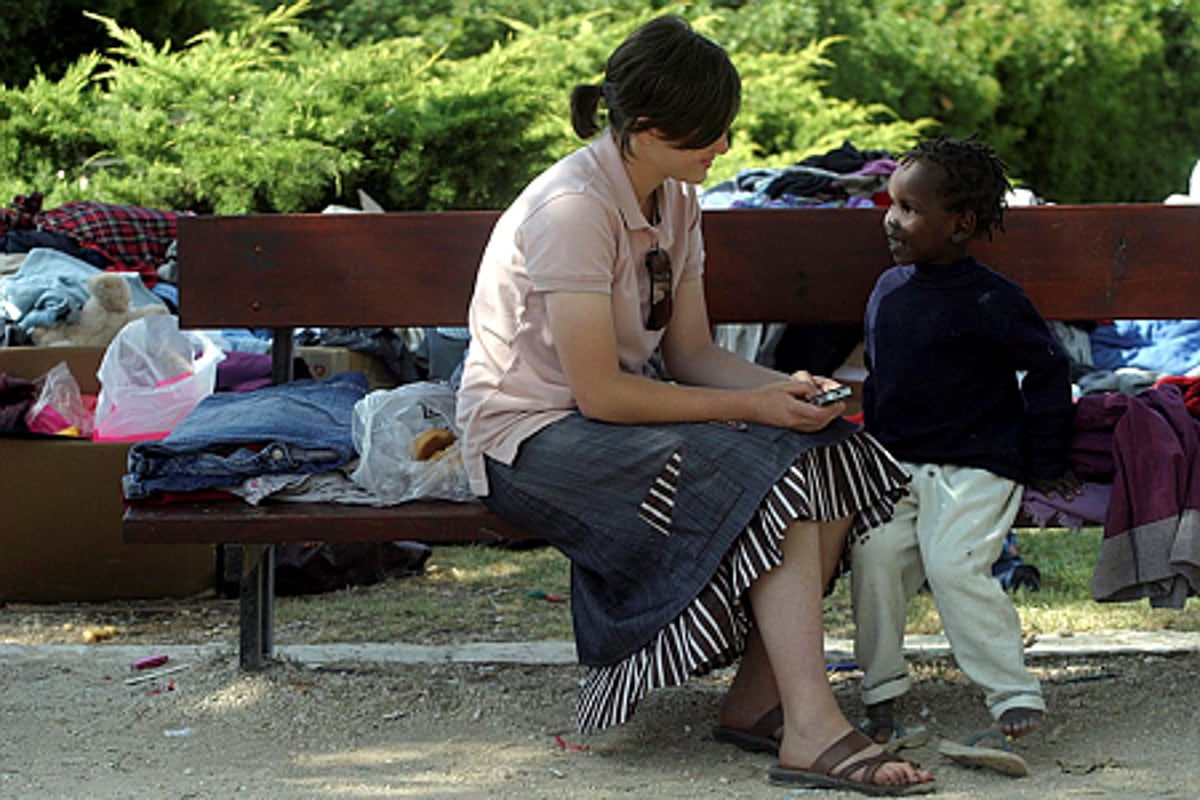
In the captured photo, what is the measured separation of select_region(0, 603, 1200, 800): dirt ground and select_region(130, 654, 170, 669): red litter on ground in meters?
0.01

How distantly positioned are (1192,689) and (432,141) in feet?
17.3

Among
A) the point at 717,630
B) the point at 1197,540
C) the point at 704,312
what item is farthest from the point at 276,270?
the point at 1197,540

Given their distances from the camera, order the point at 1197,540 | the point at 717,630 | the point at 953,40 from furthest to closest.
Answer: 1. the point at 953,40
2. the point at 1197,540
3. the point at 717,630

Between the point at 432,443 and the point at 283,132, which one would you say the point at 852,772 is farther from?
the point at 283,132

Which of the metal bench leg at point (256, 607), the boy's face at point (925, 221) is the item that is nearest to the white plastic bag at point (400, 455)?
the metal bench leg at point (256, 607)

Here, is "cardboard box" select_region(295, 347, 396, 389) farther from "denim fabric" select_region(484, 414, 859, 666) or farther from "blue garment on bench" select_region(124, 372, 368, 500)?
"denim fabric" select_region(484, 414, 859, 666)

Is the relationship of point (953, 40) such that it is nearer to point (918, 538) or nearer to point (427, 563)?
point (427, 563)

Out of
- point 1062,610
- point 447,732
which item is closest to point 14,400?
point 447,732

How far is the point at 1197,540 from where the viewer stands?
3344mm

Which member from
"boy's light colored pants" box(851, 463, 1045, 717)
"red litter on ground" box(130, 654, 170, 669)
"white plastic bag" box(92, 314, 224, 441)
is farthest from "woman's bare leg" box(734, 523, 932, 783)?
"white plastic bag" box(92, 314, 224, 441)

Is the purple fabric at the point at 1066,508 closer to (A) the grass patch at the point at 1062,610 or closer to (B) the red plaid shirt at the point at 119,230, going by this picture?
(A) the grass patch at the point at 1062,610

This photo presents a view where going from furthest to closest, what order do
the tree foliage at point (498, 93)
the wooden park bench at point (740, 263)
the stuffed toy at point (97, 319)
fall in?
1. the tree foliage at point (498, 93)
2. the stuffed toy at point (97, 319)
3. the wooden park bench at point (740, 263)

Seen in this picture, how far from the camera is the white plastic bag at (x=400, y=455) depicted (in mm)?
3477

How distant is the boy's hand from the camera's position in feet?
11.2
